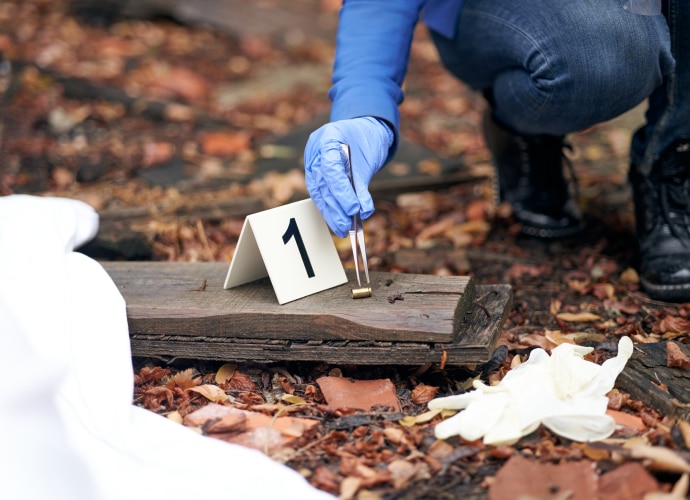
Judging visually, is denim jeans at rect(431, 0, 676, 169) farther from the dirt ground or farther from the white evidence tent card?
the white evidence tent card

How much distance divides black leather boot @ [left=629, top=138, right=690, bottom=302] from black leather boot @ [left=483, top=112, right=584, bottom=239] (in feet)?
1.21

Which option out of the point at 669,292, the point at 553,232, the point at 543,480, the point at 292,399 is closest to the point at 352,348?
the point at 292,399

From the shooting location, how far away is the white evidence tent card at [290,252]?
1787 millimetres

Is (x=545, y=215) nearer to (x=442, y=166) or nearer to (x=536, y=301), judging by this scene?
(x=536, y=301)

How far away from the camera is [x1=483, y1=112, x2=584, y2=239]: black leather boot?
2.64 metres

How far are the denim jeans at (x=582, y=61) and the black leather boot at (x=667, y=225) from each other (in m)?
0.08

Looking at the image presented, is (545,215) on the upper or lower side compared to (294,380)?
upper

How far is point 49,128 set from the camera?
12.1 ft

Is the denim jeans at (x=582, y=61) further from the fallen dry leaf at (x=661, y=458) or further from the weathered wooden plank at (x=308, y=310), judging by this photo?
the fallen dry leaf at (x=661, y=458)

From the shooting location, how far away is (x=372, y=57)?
6.92ft

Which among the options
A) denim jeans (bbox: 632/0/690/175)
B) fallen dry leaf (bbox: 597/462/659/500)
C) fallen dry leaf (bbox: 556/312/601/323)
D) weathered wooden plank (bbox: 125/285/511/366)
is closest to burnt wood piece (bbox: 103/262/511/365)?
weathered wooden plank (bbox: 125/285/511/366)

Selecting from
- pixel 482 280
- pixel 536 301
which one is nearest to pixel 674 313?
pixel 536 301

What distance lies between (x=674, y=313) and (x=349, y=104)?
1083 millimetres

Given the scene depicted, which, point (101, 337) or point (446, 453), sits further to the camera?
point (101, 337)
